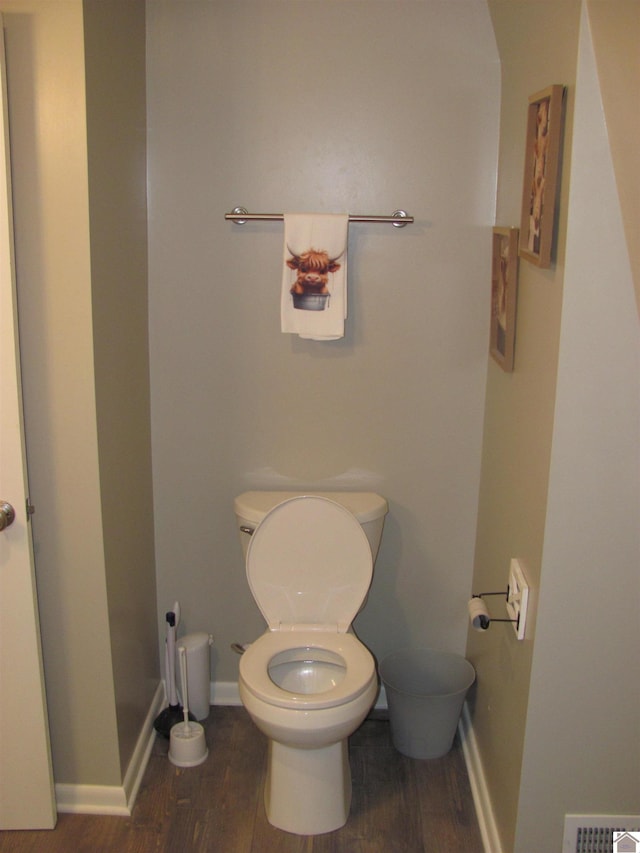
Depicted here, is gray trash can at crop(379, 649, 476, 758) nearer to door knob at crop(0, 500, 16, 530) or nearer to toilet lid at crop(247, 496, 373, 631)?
toilet lid at crop(247, 496, 373, 631)

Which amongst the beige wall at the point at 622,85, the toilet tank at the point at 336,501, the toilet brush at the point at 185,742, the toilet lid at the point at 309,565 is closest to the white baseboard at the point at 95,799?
the toilet brush at the point at 185,742

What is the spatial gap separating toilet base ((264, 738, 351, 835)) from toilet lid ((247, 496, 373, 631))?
37 centimetres

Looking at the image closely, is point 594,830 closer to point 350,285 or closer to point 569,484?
point 569,484

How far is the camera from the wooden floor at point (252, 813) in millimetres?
2221

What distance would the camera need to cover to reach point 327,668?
2395mm

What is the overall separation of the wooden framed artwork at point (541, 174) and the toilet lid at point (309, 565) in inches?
39.1

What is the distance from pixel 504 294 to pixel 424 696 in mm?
1270

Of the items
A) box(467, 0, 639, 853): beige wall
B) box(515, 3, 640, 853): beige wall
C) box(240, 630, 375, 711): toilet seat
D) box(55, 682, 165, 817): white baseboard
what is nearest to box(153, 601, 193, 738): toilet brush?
box(55, 682, 165, 817): white baseboard

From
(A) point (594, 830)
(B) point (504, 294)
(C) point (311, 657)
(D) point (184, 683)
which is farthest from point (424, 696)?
(B) point (504, 294)

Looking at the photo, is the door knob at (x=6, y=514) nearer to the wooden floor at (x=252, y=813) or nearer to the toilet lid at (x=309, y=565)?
the toilet lid at (x=309, y=565)

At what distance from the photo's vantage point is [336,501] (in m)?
2.50

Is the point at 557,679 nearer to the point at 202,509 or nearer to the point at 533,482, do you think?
the point at 533,482

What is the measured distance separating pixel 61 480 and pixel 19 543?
0.19 metres

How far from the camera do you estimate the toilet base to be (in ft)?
7.37
